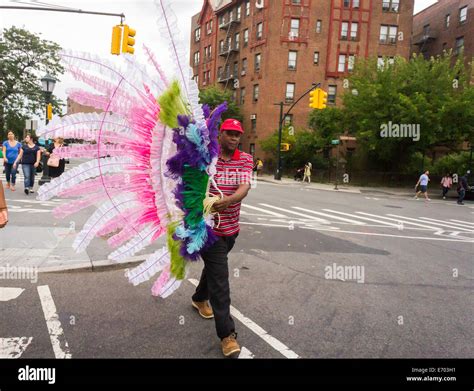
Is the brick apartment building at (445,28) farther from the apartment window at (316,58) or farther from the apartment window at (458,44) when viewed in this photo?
the apartment window at (316,58)

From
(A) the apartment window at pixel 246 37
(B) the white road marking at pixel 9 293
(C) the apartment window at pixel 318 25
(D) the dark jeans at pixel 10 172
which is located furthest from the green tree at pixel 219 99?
(B) the white road marking at pixel 9 293

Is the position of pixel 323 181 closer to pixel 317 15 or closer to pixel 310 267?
pixel 317 15

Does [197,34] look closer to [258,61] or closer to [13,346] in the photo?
[258,61]

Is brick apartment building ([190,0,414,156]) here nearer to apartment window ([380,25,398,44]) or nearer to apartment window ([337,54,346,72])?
apartment window ([380,25,398,44])

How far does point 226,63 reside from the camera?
1994 inches

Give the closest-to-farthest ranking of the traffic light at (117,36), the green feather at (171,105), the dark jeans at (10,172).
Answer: the green feather at (171,105) → the traffic light at (117,36) → the dark jeans at (10,172)

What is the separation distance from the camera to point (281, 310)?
452 cm

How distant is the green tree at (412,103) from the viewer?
26703mm

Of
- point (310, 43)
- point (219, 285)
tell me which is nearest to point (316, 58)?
point (310, 43)

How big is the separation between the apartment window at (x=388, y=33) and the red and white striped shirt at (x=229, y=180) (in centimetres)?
4457

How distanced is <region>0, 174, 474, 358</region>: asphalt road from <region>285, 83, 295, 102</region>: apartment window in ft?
120

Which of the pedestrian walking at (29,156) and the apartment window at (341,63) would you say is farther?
the apartment window at (341,63)

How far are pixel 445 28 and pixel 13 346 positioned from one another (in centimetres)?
5275
